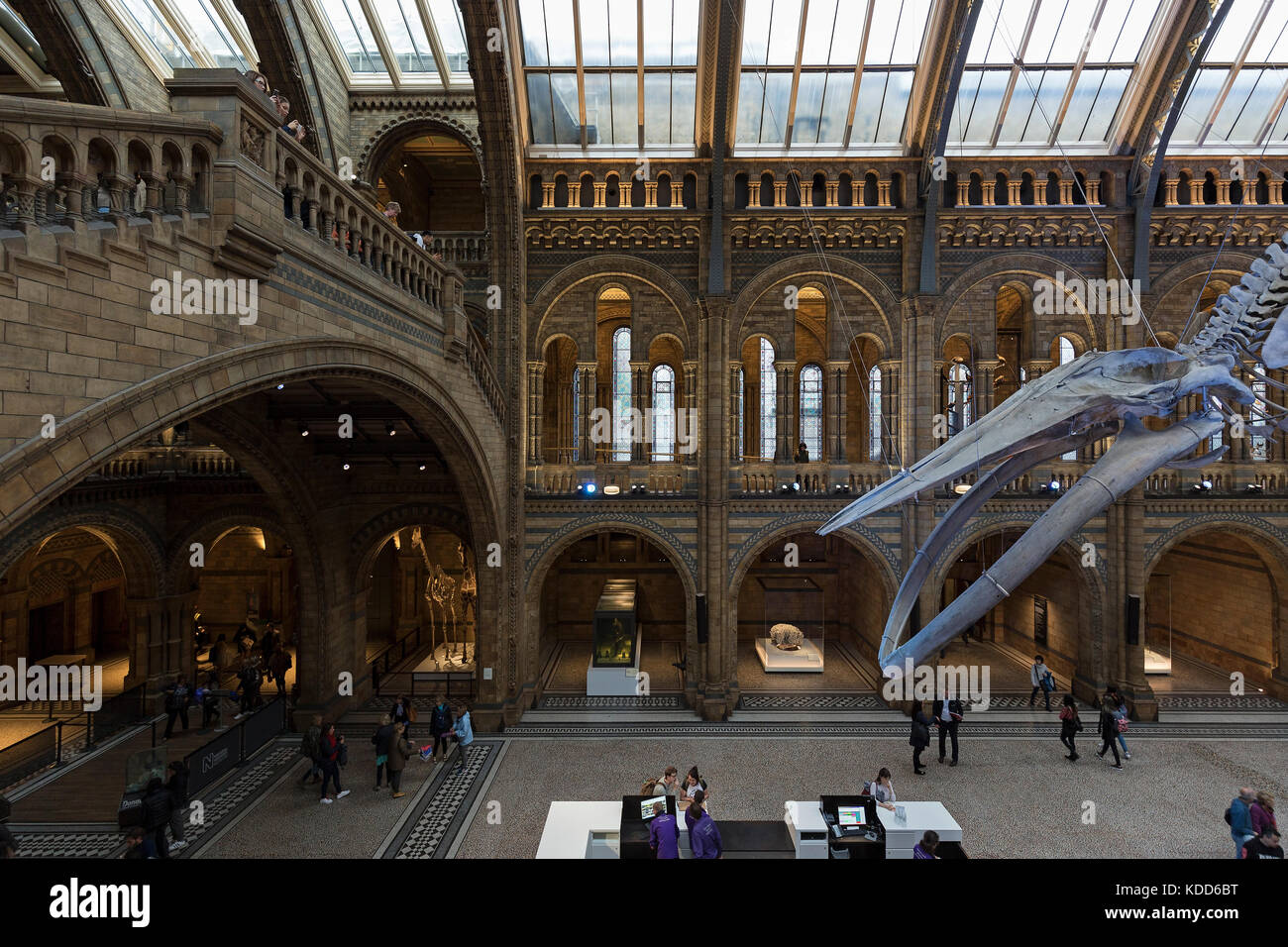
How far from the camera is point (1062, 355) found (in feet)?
57.0

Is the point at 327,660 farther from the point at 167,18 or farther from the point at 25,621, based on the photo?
the point at 167,18

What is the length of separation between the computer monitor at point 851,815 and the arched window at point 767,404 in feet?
43.9

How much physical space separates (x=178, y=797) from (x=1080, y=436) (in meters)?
12.5

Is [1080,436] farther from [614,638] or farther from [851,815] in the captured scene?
[614,638]

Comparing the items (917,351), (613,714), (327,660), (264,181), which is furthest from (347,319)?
Answer: (917,351)

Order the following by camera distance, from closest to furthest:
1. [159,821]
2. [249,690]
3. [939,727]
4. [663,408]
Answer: [159,821], [939,727], [249,690], [663,408]

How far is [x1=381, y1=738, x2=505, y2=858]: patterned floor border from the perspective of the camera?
929 cm

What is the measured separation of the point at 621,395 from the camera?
2120 centimetres

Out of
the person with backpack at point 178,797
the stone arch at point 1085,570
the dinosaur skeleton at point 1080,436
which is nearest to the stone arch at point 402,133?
the person with backpack at point 178,797

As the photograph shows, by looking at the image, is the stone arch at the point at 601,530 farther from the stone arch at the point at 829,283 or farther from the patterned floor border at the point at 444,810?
the stone arch at the point at 829,283

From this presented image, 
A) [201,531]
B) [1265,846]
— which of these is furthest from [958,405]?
[201,531]

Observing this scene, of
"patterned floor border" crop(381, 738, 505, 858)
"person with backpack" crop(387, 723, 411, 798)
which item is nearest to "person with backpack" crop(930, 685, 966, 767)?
"patterned floor border" crop(381, 738, 505, 858)

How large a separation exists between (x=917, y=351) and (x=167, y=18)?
57.5ft

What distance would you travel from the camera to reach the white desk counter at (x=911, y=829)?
7.95m
